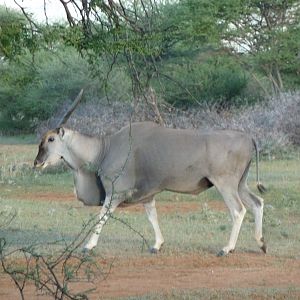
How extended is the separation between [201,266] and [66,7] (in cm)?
413

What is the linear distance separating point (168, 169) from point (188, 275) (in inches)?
72.9

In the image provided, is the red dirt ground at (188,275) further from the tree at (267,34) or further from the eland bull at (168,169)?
the tree at (267,34)

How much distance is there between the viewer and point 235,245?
11.5 m

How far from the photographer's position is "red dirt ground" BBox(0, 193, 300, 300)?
30.2 feet

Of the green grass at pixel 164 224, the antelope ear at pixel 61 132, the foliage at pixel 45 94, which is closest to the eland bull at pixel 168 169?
the antelope ear at pixel 61 132

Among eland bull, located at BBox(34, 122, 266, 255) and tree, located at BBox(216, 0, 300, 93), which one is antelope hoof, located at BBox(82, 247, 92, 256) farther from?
tree, located at BBox(216, 0, 300, 93)

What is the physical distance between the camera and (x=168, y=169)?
11.5 metres

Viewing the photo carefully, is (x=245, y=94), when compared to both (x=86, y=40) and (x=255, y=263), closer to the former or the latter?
(x=255, y=263)

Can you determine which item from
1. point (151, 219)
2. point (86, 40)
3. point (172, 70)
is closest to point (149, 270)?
point (151, 219)

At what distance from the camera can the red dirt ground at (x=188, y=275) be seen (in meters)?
9.22

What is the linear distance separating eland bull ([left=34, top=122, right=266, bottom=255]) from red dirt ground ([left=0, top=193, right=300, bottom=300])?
472mm

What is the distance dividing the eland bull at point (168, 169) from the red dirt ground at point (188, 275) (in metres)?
0.47

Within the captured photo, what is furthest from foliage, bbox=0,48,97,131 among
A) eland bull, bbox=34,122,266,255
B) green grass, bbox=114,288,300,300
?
green grass, bbox=114,288,300,300

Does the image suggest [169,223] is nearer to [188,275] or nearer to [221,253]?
[221,253]
